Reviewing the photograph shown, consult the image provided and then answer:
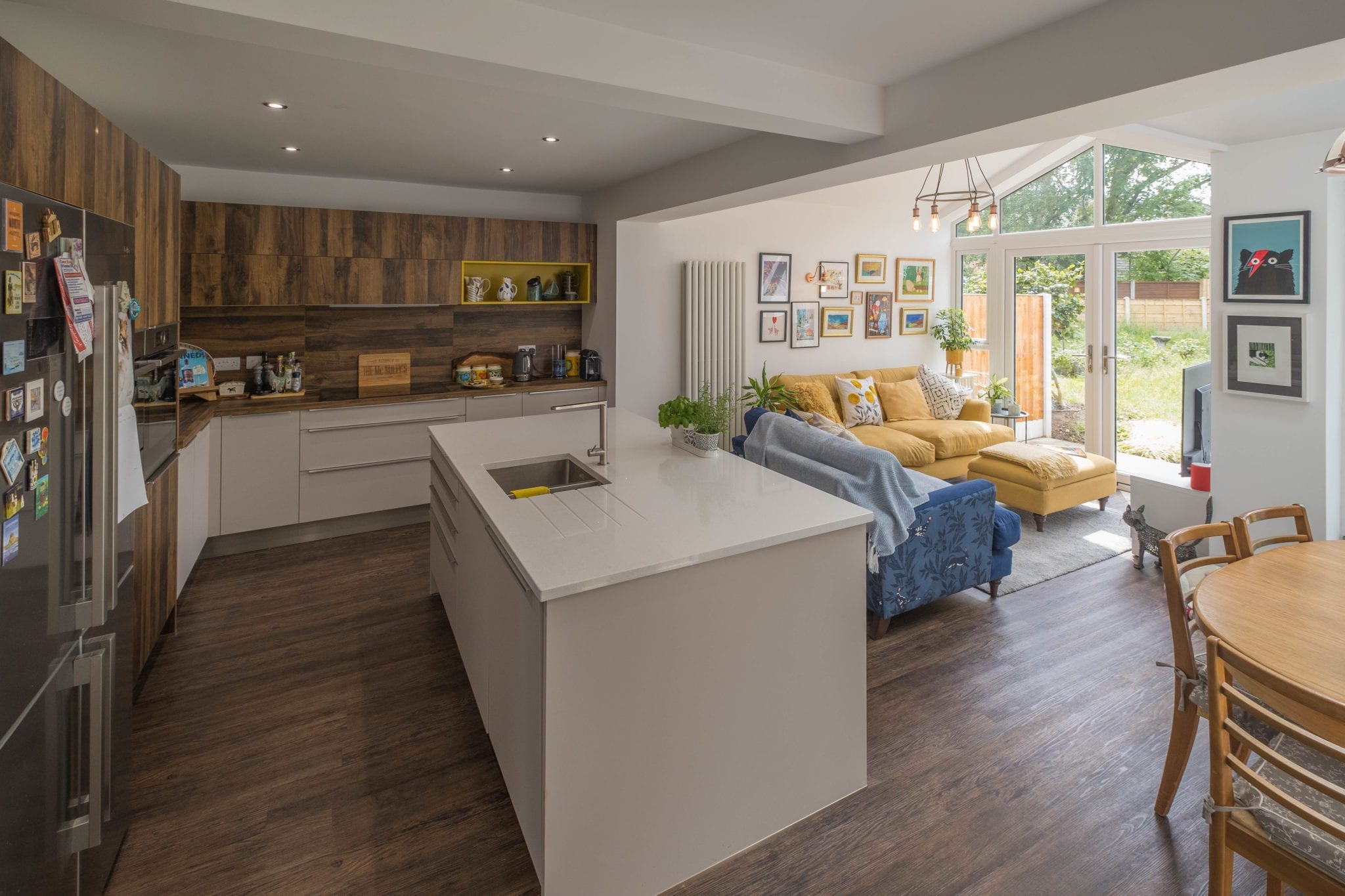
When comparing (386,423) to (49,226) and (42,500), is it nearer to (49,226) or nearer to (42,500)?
(49,226)

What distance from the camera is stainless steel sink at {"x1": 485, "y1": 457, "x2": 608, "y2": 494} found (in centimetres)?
276

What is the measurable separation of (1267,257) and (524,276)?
184 inches

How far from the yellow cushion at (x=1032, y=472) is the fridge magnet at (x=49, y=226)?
Result: 4.76 meters

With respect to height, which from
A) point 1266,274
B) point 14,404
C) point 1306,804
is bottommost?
point 1306,804

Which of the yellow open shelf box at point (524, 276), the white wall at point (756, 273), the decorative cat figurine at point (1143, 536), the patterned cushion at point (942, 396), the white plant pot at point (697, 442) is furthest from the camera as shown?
the patterned cushion at point (942, 396)

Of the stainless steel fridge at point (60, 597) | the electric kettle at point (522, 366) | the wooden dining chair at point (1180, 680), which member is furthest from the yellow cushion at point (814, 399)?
the stainless steel fridge at point (60, 597)

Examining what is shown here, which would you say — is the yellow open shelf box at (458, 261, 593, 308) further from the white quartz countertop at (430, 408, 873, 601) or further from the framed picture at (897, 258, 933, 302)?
the framed picture at (897, 258, 933, 302)

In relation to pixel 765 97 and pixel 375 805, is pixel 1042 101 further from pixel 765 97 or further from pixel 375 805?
pixel 375 805

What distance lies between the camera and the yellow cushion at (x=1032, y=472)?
4758mm

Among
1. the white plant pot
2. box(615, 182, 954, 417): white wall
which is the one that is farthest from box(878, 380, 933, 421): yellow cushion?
the white plant pot

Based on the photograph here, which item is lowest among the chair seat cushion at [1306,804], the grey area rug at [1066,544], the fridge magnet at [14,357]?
the chair seat cushion at [1306,804]

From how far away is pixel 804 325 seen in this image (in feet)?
21.1

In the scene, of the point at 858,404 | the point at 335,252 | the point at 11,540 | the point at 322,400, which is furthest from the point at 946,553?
the point at 335,252

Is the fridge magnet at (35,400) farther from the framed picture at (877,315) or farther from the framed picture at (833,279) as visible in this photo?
the framed picture at (877,315)
